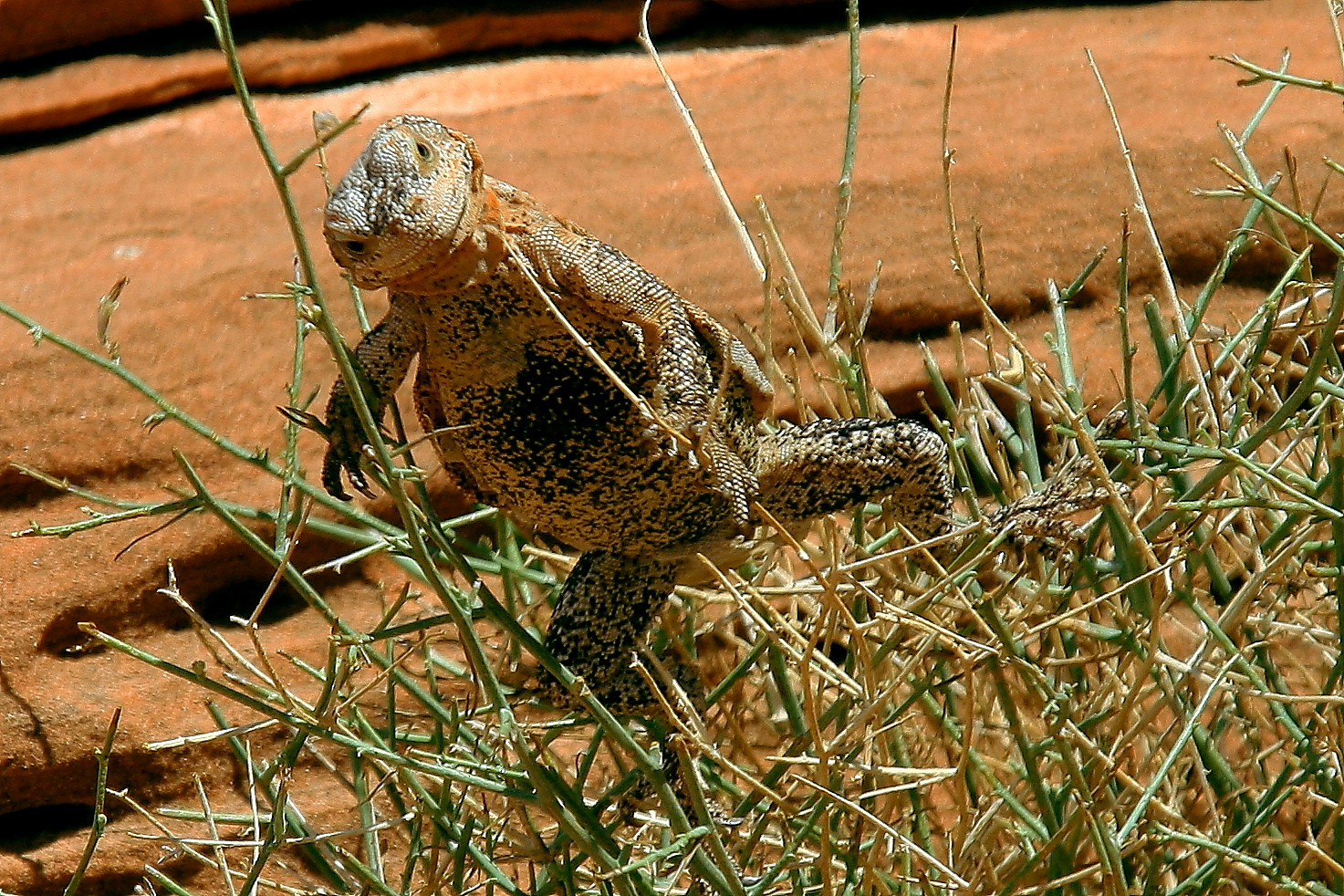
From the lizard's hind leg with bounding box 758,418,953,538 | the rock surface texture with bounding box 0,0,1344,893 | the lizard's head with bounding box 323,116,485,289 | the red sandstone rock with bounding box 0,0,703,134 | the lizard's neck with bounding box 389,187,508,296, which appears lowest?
the rock surface texture with bounding box 0,0,1344,893

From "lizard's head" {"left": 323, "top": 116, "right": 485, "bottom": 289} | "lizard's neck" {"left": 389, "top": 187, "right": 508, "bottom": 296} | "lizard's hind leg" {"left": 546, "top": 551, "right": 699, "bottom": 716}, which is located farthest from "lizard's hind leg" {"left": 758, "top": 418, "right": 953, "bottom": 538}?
"lizard's head" {"left": 323, "top": 116, "right": 485, "bottom": 289}

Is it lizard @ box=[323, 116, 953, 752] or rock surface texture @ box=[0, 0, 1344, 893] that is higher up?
lizard @ box=[323, 116, 953, 752]

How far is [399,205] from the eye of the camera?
1632mm

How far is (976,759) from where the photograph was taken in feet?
7.34

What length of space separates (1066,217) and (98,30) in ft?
10.5

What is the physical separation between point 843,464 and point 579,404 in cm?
45

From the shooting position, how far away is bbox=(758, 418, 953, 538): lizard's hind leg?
2.17 metres

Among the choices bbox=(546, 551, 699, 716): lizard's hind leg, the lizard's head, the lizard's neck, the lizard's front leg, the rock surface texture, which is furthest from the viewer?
the rock surface texture

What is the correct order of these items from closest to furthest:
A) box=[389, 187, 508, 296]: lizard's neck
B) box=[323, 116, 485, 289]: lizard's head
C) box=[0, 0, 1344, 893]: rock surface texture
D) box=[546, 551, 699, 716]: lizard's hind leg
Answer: box=[323, 116, 485, 289]: lizard's head → box=[389, 187, 508, 296]: lizard's neck → box=[546, 551, 699, 716]: lizard's hind leg → box=[0, 0, 1344, 893]: rock surface texture

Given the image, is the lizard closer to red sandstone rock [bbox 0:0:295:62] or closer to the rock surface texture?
the rock surface texture

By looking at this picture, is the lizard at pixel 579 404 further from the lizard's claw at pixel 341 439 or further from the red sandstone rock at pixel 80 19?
the red sandstone rock at pixel 80 19

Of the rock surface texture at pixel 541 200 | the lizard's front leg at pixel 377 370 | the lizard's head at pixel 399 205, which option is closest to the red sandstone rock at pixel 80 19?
the rock surface texture at pixel 541 200

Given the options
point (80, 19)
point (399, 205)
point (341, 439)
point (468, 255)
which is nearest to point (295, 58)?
point (80, 19)

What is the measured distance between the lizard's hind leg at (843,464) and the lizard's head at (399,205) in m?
0.68
